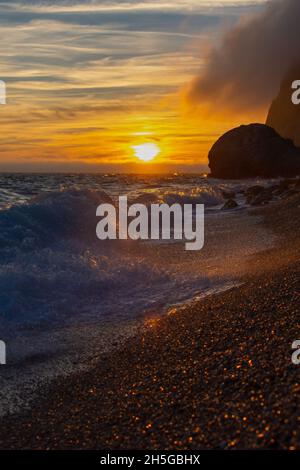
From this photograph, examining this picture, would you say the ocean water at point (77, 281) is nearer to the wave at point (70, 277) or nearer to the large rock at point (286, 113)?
the wave at point (70, 277)

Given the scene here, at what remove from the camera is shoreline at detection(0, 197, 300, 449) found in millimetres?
3562

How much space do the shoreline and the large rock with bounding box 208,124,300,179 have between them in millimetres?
64614

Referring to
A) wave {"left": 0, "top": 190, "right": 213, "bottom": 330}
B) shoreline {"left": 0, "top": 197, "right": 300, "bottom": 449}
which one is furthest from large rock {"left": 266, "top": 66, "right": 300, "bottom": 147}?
shoreline {"left": 0, "top": 197, "right": 300, "bottom": 449}

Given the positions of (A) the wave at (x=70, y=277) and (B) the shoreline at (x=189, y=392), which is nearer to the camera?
(B) the shoreline at (x=189, y=392)

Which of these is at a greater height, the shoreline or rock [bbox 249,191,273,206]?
rock [bbox 249,191,273,206]

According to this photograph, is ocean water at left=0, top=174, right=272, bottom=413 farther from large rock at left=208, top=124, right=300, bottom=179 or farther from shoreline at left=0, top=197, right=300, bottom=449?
large rock at left=208, top=124, right=300, bottom=179

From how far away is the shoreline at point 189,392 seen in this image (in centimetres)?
356

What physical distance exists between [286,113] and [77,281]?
3947 inches

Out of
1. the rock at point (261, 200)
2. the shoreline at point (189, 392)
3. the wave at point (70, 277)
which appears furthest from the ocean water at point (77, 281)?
the rock at point (261, 200)

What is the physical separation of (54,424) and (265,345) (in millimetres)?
2105

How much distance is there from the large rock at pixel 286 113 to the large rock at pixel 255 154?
25.5 m

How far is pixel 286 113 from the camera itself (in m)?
101

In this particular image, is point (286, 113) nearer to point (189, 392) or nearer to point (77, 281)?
point (77, 281)

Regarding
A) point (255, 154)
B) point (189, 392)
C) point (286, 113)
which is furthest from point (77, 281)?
point (286, 113)
